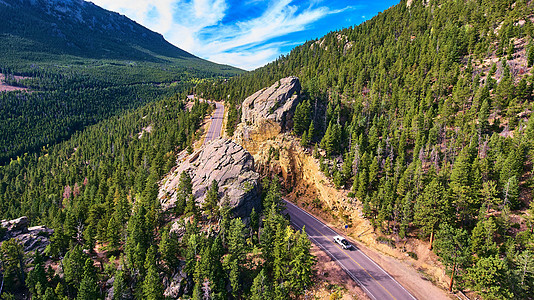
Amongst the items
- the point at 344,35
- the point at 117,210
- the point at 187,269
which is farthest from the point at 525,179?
the point at 344,35

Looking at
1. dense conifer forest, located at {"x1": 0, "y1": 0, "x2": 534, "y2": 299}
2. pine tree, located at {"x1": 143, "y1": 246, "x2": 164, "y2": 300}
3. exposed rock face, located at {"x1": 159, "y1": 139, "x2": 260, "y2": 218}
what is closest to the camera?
pine tree, located at {"x1": 143, "y1": 246, "x2": 164, "y2": 300}

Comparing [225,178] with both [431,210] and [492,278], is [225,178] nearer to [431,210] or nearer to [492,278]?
[431,210]

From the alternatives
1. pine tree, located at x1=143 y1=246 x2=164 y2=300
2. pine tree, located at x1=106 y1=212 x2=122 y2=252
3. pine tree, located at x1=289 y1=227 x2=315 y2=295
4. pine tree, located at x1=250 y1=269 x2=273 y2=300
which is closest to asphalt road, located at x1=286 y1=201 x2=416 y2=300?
pine tree, located at x1=289 y1=227 x2=315 y2=295

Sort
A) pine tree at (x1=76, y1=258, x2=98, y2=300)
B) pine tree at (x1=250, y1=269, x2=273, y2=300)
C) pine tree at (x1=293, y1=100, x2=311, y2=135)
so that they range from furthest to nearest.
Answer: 1. pine tree at (x1=293, y1=100, x2=311, y2=135)
2. pine tree at (x1=76, y1=258, x2=98, y2=300)
3. pine tree at (x1=250, y1=269, x2=273, y2=300)

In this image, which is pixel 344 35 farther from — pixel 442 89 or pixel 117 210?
pixel 117 210

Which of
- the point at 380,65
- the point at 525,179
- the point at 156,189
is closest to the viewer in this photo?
the point at 525,179

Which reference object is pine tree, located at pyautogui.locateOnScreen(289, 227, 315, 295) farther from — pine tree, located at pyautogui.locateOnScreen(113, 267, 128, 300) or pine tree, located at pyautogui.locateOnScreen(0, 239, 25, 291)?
pine tree, located at pyautogui.locateOnScreen(0, 239, 25, 291)
